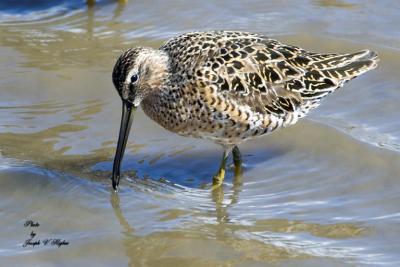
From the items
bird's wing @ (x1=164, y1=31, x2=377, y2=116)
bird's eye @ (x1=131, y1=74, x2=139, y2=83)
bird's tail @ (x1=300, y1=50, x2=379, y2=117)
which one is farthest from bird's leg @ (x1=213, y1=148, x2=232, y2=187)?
bird's eye @ (x1=131, y1=74, x2=139, y2=83)

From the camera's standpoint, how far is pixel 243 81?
259 inches

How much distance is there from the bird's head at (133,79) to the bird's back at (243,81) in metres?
0.11

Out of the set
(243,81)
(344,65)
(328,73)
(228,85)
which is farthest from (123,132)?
(344,65)

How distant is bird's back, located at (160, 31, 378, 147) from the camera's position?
6.50m

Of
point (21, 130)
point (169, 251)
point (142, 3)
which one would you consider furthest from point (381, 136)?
point (142, 3)

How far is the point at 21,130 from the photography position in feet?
24.3

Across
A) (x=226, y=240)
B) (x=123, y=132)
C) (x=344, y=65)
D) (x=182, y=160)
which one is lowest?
(x=182, y=160)

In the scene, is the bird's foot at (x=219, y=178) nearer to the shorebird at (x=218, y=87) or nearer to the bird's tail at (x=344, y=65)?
the shorebird at (x=218, y=87)

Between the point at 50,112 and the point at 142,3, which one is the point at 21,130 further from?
the point at 142,3

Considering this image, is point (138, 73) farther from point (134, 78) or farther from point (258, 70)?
point (258, 70)

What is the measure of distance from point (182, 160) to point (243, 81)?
35.0 inches

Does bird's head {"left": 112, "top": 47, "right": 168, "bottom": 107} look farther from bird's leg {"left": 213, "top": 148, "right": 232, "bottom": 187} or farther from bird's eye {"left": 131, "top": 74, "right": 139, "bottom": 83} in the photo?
bird's leg {"left": 213, "top": 148, "right": 232, "bottom": 187}

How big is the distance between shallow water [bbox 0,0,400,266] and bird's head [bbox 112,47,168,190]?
1.04 ft

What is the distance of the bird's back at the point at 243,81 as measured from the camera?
256 inches
